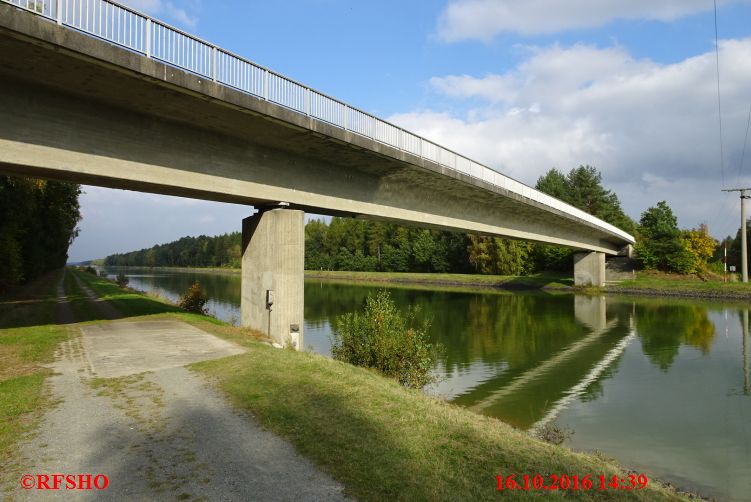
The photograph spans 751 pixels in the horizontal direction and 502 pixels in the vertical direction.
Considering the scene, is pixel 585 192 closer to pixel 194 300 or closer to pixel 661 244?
pixel 661 244

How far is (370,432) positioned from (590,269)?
187 feet

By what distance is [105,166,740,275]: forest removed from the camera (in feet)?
199

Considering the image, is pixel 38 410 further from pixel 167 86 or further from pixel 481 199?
pixel 481 199

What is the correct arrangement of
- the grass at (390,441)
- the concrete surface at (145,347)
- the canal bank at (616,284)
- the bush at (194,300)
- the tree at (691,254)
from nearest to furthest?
the grass at (390,441)
the concrete surface at (145,347)
the bush at (194,300)
the canal bank at (616,284)
the tree at (691,254)

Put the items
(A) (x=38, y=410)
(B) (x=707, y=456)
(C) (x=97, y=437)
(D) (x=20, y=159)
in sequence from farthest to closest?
(D) (x=20, y=159) → (B) (x=707, y=456) → (A) (x=38, y=410) → (C) (x=97, y=437)

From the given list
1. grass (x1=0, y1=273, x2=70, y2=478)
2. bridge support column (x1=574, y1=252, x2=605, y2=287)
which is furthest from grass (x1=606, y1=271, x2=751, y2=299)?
grass (x1=0, y1=273, x2=70, y2=478)

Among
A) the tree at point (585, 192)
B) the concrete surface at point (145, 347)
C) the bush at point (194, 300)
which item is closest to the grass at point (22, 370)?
the concrete surface at point (145, 347)

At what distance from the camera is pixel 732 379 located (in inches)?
610

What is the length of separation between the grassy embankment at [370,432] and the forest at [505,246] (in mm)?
47300

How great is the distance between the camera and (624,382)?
15.3 meters

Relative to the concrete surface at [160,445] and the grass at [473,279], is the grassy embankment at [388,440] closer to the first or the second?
the concrete surface at [160,445]

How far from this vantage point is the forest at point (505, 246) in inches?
2388

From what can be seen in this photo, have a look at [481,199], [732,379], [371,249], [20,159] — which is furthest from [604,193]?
[20,159]

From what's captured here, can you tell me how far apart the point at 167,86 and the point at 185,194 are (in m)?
4.14
